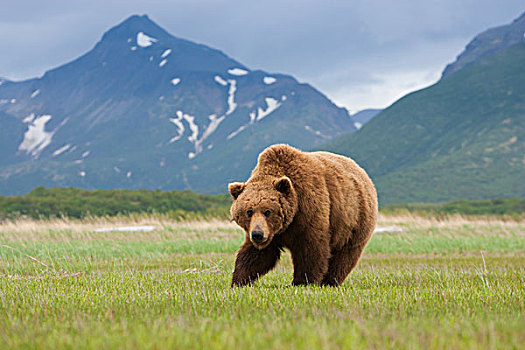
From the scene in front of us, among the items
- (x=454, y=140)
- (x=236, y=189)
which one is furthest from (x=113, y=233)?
(x=454, y=140)

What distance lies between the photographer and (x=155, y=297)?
5.91 m

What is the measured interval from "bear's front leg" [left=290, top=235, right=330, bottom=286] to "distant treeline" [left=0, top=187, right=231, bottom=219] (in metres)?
27.4

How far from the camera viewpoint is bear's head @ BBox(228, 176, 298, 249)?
6.37 metres

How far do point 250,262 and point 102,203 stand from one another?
36.1 metres

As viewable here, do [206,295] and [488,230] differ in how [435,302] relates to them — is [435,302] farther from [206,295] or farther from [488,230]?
[488,230]

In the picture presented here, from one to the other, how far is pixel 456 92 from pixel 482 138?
142 feet

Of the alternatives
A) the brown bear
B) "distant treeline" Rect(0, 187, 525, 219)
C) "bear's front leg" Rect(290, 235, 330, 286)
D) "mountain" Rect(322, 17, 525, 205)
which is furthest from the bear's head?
"mountain" Rect(322, 17, 525, 205)

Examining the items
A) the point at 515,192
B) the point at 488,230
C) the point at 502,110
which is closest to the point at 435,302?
the point at 488,230

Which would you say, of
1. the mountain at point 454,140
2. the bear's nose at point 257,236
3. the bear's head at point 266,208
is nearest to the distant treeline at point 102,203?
the bear's head at point 266,208

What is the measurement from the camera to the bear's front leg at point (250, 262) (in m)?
7.16

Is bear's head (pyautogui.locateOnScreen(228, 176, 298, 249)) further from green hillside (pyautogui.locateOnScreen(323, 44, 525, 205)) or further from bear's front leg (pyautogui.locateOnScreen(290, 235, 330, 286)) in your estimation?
green hillside (pyautogui.locateOnScreen(323, 44, 525, 205))

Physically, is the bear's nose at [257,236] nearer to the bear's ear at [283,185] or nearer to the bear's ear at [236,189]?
the bear's ear at [283,185]

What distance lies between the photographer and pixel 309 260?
23.1ft

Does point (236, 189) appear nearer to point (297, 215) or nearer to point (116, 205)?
point (297, 215)
